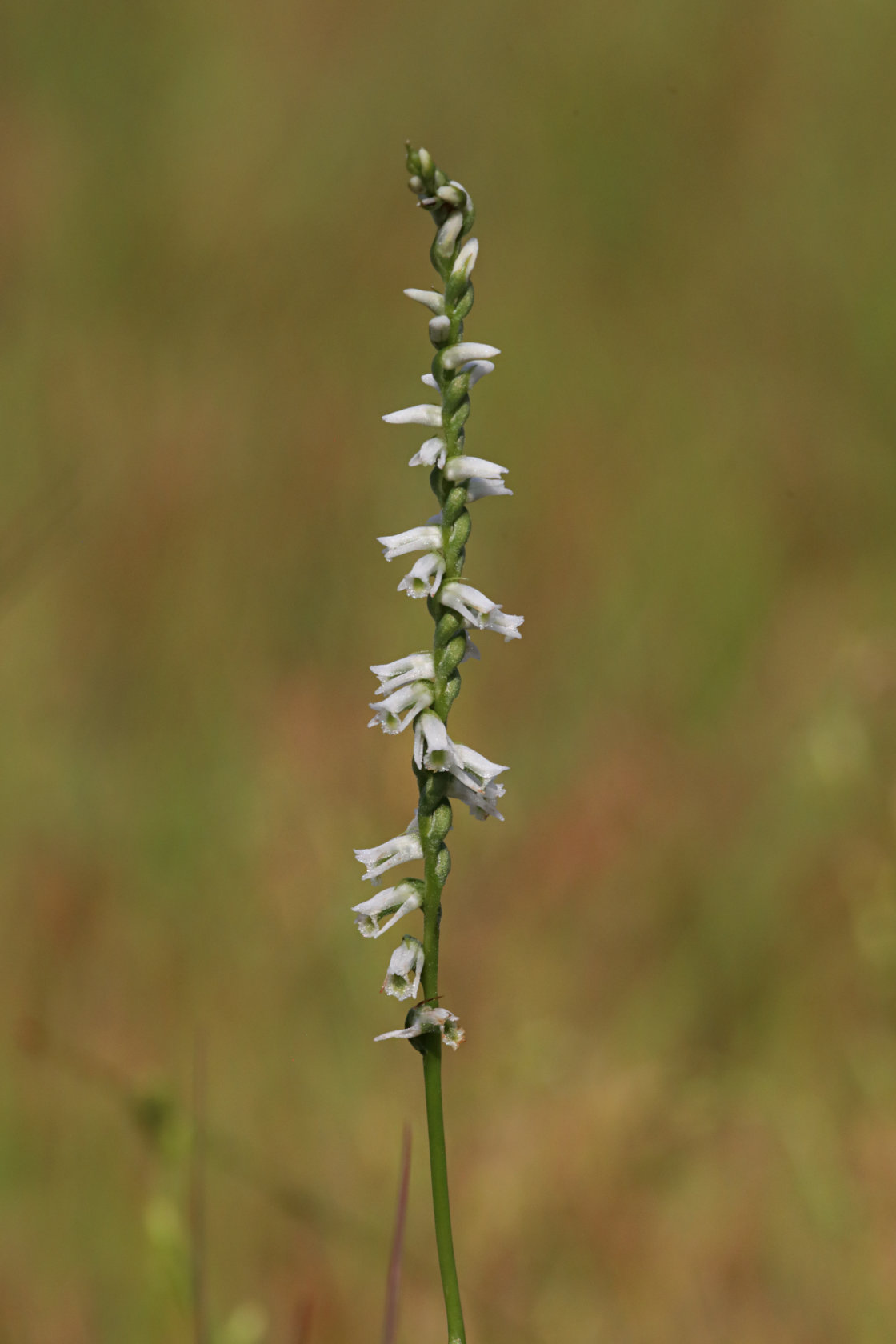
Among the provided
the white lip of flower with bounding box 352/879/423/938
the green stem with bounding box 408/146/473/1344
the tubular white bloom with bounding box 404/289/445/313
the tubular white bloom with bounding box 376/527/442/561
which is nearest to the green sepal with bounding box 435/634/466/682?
the green stem with bounding box 408/146/473/1344

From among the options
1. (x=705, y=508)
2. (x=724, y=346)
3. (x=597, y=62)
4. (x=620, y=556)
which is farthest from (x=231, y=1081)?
(x=597, y=62)

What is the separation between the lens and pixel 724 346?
6.15 metres

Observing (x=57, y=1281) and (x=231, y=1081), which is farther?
(x=231, y=1081)

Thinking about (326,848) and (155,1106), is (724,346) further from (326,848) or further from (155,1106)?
(155,1106)

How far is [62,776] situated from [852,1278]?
3.03 m

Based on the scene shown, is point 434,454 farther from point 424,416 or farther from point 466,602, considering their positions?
point 466,602

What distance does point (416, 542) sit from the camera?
1451 millimetres

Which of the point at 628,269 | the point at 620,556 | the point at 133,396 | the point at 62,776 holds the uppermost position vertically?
the point at 628,269

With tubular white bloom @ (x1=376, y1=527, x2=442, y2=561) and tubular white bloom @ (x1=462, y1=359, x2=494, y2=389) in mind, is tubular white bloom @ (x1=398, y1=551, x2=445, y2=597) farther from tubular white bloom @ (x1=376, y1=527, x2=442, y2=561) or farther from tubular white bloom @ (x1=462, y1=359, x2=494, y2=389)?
tubular white bloom @ (x1=462, y1=359, x2=494, y2=389)

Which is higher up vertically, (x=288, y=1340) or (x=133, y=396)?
(x=133, y=396)

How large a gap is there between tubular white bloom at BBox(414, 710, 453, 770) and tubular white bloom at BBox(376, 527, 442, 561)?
0.63 ft

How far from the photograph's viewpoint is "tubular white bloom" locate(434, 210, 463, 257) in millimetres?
1394

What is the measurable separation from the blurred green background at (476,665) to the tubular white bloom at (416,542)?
122cm

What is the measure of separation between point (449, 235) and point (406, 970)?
0.81m
